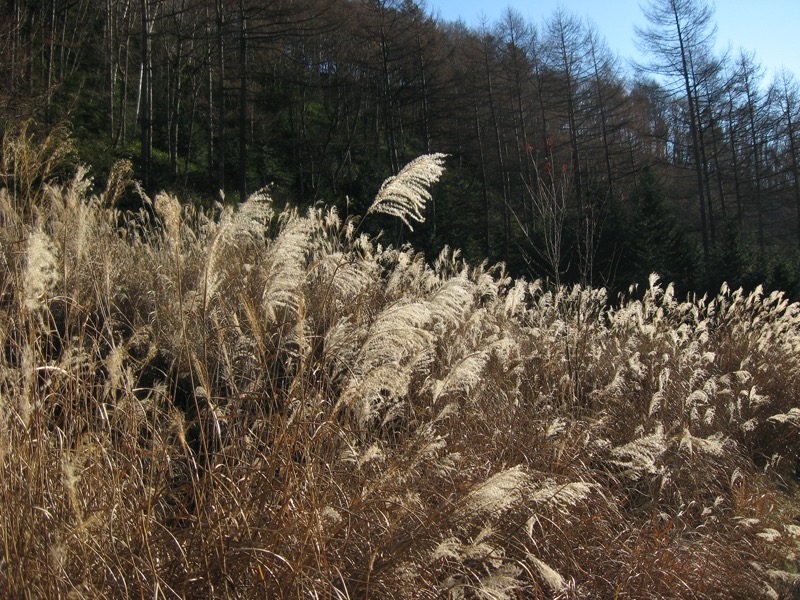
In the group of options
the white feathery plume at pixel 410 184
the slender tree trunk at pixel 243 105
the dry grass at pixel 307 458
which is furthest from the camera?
the slender tree trunk at pixel 243 105

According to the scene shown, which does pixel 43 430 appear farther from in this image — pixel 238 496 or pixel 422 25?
pixel 422 25

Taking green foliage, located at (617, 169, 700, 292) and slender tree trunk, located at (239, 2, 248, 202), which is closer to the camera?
slender tree trunk, located at (239, 2, 248, 202)

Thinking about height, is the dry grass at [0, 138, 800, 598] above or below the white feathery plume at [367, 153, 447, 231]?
Answer: below

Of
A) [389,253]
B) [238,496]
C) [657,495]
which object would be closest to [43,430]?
[238,496]

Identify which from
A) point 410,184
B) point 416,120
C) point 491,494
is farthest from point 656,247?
point 491,494

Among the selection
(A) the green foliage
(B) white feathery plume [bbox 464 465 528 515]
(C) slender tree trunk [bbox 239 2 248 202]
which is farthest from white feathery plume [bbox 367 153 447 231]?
(A) the green foliage

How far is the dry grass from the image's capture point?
2.01 metres

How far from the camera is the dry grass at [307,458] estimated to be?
2.01 meters

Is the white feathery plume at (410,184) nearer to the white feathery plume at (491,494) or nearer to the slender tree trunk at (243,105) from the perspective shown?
the white feathery plume at (491,494)

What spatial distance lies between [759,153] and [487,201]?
14.7 meters

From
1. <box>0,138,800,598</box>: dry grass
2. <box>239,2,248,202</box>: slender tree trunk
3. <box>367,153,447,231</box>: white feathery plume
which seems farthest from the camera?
<box>239,2,248,202</box>: slender tree trunk

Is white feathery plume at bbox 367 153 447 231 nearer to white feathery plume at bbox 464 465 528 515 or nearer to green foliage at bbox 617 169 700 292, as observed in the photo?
white feathery plume at bbox 464 465 528 515

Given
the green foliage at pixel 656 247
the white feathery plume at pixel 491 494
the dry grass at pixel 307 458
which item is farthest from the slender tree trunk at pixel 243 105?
the white feathery plume at pixel 491 494

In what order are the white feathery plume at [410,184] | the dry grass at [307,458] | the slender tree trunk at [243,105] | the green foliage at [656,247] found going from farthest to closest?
the green foliage at [656,247]
the slender tree trunk at [243,105]
the white feathery plume at [410,184]
the dry grass at [307,458]
